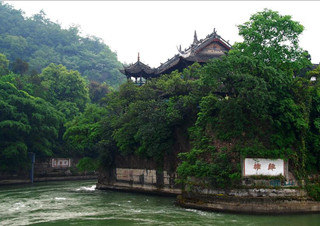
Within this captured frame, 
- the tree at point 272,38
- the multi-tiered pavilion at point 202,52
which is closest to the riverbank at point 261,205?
the tree at point 272,38

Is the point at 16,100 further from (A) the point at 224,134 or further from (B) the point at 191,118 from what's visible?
(A) the point at 224,134

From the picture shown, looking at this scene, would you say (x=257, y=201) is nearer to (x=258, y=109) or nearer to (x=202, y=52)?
(x=258, y=109)

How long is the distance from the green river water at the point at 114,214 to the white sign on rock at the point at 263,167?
7.35 ft

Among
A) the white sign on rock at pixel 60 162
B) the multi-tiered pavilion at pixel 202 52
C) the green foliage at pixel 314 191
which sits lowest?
the green foliage at pixel 314 191

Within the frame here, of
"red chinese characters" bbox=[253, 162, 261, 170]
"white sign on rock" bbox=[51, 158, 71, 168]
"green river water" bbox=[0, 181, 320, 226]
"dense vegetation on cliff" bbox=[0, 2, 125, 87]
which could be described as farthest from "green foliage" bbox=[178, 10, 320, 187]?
"dense vegetation on cliff" bbox=[0, 2, 125, 87]

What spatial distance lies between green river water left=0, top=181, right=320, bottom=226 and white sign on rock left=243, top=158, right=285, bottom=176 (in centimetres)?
224

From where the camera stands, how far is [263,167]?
1827 centimetres

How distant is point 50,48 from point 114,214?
7319cm

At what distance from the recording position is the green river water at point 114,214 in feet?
53.3

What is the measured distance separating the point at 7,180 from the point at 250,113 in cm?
2669

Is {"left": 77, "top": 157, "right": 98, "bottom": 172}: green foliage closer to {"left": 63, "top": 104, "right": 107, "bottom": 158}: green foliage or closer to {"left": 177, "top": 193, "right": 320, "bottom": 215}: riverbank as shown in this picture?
{"left": 63, "top": 104, "right": 107, "bottom": 158}: green foliage

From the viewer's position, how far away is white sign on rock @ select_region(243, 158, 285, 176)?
18125 mm

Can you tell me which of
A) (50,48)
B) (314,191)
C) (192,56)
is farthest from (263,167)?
(50,48)

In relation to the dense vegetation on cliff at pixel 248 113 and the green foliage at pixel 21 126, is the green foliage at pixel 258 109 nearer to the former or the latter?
the dense vegetation on cliff at pixel 248 113
